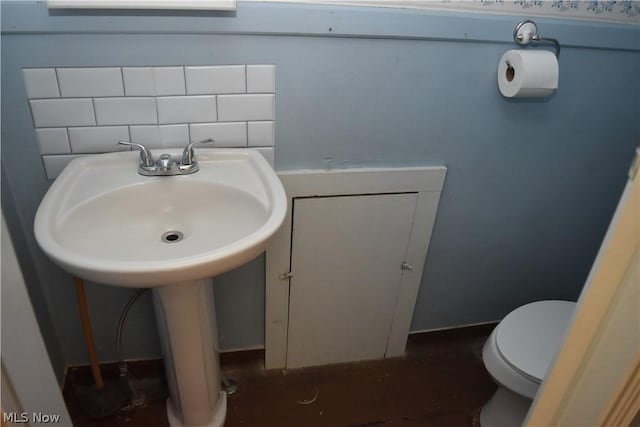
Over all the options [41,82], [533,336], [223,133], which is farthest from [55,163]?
[533,336]

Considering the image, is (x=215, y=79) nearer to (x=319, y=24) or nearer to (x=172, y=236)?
(x=319, y=24)

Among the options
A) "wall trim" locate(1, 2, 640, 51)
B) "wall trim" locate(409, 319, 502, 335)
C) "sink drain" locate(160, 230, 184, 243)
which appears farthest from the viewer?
"wall trim" locate(409, 319, 502, 335)

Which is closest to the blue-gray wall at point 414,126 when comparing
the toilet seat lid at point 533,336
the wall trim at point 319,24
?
the wall trim at point 319,24

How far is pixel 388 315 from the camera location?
1.58 metres

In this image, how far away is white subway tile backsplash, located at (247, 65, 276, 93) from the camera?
1.09m

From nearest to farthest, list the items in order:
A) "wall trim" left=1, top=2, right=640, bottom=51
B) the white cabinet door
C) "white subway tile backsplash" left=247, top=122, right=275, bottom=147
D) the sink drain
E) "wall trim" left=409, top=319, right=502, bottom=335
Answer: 1. "wall trim" left=1, top=2, right=640, bottom=51
2. the sink drain
3. "white subway tile backsplash" left=247, top=122, right=275, bottom=147
4. the white cabinet door
5. "wall trim" left=409, top=319, right=502, bottom=335

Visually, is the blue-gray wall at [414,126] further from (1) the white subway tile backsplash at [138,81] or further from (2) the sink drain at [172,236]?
(2) the sink drain at [172,236]

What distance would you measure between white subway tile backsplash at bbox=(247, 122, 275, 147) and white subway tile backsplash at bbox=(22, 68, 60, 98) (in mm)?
453

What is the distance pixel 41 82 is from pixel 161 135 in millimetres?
278

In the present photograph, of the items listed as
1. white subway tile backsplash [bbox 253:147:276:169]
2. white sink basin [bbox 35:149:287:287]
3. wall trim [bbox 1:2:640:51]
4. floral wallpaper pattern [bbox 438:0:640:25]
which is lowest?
white sink basin [bbox 35:149:287:287]

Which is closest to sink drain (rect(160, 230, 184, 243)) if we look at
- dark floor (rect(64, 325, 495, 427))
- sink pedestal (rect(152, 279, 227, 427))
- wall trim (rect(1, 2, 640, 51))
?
sink pedestal (rect(152, 279, 227, 427))

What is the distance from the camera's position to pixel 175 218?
109 centimetres

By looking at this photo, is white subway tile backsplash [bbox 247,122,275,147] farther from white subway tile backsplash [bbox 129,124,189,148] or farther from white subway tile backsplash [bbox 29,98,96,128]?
white subway tile backsplash [bbox 29,98,96,128]

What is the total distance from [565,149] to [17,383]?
1.53 metres
